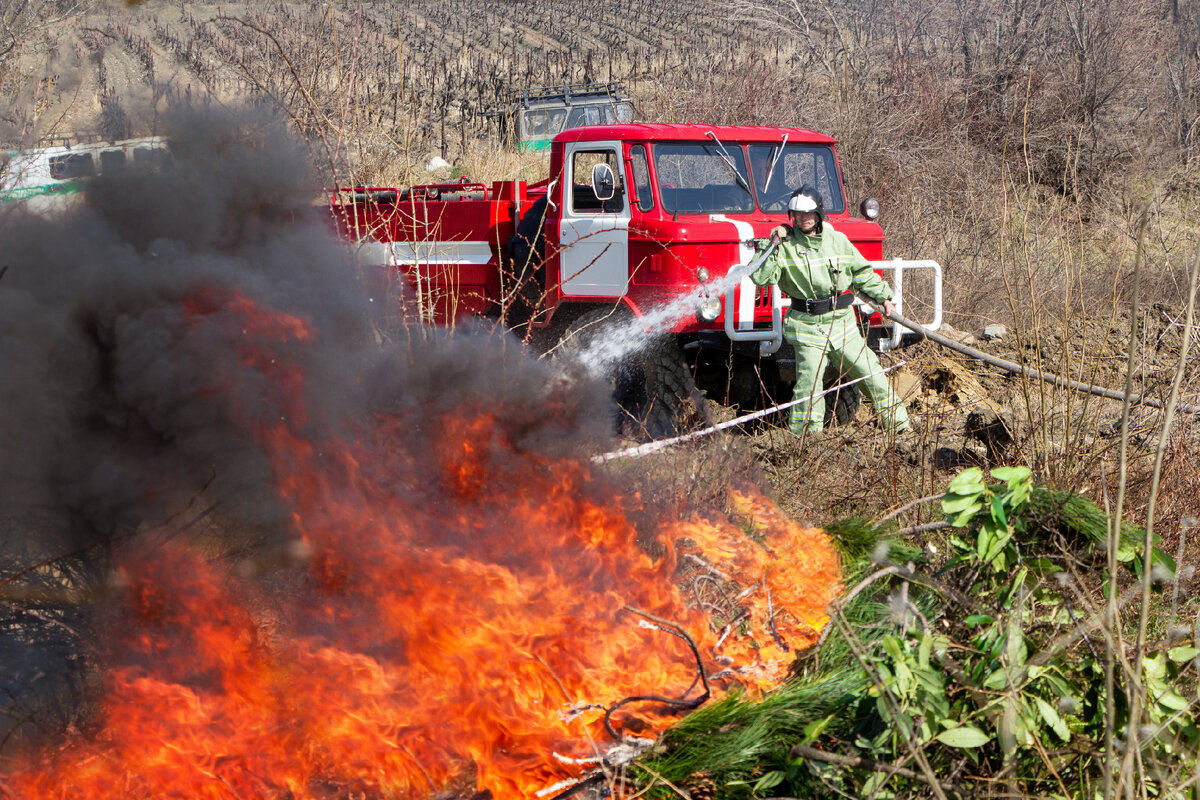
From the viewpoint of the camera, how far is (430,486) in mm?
3631

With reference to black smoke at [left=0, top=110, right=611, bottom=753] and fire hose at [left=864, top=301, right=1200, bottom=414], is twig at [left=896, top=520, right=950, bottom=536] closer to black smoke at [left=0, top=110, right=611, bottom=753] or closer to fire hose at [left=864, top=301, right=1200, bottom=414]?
fire hose at [left=864, top=301, right=1200, bottom=414]

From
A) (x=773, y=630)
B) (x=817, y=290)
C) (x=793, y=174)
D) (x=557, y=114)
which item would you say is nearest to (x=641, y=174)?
(x=793, y=174)

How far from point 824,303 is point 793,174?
5.26 feet

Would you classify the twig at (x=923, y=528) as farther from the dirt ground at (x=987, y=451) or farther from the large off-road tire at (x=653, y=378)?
the large off-road tire at (x=653, y=378)

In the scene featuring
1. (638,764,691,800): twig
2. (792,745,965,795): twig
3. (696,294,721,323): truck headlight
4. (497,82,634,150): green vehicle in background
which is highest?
(497,82,634,150): green vehicle in background

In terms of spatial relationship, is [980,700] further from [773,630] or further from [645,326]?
[645,326]

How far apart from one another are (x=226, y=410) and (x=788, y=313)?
13.4 feet

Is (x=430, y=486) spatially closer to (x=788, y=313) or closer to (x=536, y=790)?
(x=536, y=790)

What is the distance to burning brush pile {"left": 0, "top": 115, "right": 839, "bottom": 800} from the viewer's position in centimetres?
294

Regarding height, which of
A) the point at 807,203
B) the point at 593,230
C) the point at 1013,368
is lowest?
the point at 1013,368

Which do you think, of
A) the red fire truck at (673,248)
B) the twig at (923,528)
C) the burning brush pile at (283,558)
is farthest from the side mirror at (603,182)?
A: the twig at (923,528)

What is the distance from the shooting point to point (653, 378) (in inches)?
268

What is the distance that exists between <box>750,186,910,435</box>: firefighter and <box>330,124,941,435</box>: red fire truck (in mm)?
270

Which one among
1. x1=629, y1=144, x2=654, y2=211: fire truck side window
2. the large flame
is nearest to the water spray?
x1=629, y1=144, x2=654, y2=211: fire truck side window
